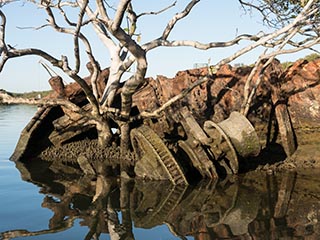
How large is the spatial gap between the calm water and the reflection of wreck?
24.6 inches

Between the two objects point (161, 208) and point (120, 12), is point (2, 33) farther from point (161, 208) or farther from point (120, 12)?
point (161, 208)

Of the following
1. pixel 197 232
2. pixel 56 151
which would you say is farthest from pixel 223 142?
pixel 56 151

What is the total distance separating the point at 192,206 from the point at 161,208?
1.90 feet

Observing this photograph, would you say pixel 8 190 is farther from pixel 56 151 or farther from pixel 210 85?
pixel 210 85

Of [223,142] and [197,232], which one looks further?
[223,142]

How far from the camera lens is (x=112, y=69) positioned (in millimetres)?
12805

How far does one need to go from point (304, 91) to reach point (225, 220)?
281 inches

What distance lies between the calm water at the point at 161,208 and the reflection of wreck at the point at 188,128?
0.63m

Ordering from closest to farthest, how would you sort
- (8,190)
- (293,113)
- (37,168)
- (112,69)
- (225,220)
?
(225,220) < (8,190) < (37,168) < (293,113) < (112,69)

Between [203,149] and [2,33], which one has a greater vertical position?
[2,33]

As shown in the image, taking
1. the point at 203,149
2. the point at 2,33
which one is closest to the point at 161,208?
the point at 203,149

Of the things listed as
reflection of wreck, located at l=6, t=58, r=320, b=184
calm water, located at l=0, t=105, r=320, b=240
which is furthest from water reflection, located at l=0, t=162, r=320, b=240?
reflection of wreck, located at l=6, t=58, r=320, b=184

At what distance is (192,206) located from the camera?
709 cm

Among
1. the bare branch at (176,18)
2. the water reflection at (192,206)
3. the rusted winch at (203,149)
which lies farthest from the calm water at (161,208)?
the bare branch at (176,18)
